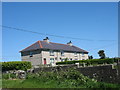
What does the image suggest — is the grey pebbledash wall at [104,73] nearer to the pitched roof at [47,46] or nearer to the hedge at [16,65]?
the hedge at [16,65]

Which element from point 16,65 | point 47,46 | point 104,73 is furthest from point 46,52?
point 104,73

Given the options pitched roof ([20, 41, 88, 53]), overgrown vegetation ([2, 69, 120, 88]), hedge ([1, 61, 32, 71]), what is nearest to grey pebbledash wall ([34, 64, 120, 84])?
overgrown vegetation ([2, 69, 120, 88])

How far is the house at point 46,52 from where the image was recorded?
140ft

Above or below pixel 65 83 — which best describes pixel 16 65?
below

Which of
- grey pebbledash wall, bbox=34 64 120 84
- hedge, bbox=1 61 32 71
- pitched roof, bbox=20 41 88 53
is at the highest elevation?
pitched roof, bbox=20 41 88 53

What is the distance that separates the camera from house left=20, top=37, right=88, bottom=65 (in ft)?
140

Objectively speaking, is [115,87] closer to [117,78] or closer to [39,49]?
[117,78]

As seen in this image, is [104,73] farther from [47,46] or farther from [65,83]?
[47,46]

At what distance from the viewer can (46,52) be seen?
1711 inches

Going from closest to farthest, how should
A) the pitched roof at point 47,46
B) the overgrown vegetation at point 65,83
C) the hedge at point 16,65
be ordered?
the overgrown vegetation at point 65,83, the hedge at point 16,65, the pitched roof at point 47,46

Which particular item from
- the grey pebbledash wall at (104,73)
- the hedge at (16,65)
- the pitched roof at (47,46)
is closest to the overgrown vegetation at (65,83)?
the grey pebbledash wall at (104,73)

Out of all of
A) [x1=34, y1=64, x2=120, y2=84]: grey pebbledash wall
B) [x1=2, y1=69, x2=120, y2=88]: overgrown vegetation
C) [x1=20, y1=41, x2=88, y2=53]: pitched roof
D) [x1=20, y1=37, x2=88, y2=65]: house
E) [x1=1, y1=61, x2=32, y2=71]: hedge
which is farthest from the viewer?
[x1=20, y1=41, x2=88, y2=53]: pitched roof

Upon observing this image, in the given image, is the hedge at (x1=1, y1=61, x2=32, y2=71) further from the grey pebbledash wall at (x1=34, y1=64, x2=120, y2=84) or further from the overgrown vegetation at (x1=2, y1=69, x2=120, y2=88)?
the grey pebbledash wall at (x1=34, y1=64, x2=120, y2=84)

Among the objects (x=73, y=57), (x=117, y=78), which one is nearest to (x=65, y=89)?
(x=117, y=78)
